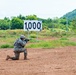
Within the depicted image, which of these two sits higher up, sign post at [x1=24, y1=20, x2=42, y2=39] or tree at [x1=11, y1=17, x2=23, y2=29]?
sign post at [x1=24, y1=20, x2=42, y2=39]

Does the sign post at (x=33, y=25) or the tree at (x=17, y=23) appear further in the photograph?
the tree at (x=17, y=23)

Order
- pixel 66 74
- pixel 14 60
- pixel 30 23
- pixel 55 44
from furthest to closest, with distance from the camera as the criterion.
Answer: pixel 30 23, pixel 55 44, pixel 14 60, pixel 66 74

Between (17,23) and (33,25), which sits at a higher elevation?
(33,25)

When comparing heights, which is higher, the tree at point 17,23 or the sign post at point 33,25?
the sign post at point 33,25

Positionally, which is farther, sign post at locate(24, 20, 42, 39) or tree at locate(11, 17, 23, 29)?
tree at locate(11, 17, 23, 29)

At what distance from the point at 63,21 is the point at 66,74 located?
94156 millimetres

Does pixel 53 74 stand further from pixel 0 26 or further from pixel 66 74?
pixel 0 26

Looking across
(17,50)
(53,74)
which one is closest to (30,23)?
(17,50)

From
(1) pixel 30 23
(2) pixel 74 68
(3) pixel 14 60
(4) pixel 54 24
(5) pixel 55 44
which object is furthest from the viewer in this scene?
(4) pixel 54 24

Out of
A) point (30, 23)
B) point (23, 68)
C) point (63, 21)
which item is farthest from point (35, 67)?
point (63, 21)

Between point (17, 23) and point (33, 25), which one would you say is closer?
point (33, 25)

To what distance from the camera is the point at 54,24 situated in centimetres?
9369

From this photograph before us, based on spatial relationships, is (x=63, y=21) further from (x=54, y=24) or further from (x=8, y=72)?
(x=8, y=72)

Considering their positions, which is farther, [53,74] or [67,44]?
[67,44]
